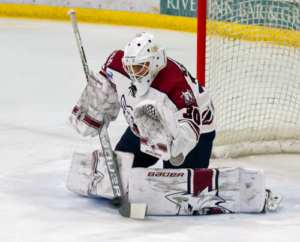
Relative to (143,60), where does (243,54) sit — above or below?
below

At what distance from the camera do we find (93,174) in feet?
7.81

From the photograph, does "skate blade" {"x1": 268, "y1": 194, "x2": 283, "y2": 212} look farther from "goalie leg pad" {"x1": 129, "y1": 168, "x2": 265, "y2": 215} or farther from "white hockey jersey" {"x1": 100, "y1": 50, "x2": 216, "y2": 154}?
"white hockey jersey" {"x1": 100, "y1": 50, "x2": 216, "y2": 154}

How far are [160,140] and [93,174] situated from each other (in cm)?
56

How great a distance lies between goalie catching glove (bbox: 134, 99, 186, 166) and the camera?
6.19 feet

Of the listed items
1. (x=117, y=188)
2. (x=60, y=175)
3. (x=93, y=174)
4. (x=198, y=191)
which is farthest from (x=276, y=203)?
(x=60, y=175)

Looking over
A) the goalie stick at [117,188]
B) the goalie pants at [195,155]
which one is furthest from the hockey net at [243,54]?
the goalie stick at [117,188]

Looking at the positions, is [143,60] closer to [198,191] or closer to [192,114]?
[192,114]

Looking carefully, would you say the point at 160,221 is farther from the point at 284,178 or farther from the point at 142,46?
the point at 284,178

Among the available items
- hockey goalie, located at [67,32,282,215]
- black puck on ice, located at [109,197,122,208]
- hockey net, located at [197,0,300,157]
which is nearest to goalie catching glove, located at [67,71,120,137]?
hockey goalie, located at [67,32,282,215]

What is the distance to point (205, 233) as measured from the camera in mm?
1857

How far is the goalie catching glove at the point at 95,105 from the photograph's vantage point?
238 cm

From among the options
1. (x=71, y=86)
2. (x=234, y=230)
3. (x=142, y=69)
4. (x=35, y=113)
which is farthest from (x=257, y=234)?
(x=71, y=86)

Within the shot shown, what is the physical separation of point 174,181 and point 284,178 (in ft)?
2.98

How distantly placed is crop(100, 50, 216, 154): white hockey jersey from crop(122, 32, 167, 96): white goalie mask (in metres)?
0.04
